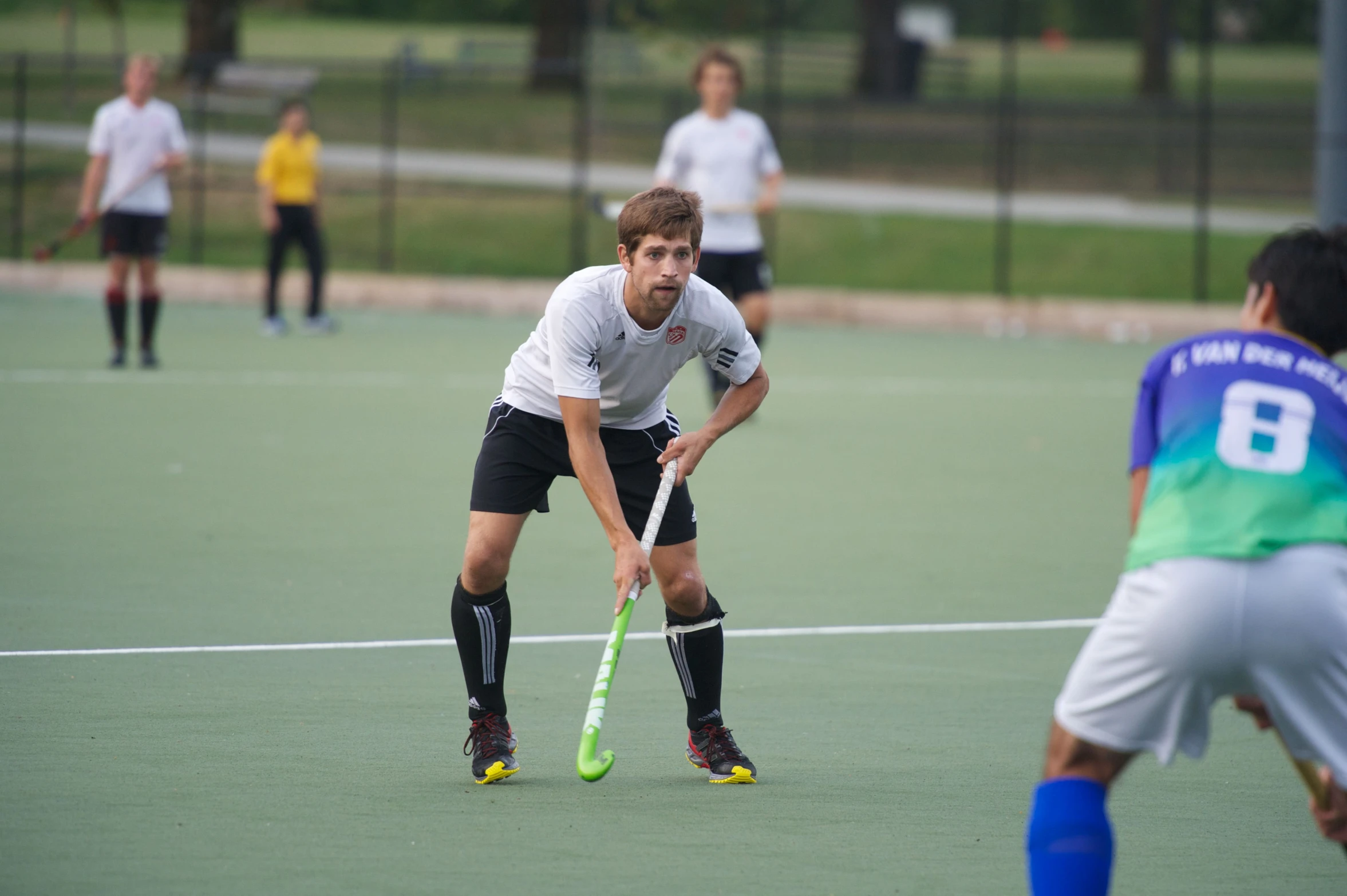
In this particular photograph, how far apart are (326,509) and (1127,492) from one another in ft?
14.0

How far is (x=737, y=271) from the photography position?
11867 millimetres

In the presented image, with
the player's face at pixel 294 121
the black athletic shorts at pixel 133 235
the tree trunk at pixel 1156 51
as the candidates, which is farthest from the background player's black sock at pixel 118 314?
the tree trunk at pixel 1156 51

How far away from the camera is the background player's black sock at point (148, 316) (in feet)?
45.0

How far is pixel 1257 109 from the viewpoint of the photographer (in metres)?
30.4

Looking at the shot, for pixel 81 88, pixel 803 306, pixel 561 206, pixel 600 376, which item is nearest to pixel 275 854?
pixel 600 376

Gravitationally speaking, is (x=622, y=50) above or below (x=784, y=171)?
above

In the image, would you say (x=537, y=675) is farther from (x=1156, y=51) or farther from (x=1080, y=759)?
(x=1156, y=51)

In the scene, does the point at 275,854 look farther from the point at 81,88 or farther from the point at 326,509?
the point at 81,88

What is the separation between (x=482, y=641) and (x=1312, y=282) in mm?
2417

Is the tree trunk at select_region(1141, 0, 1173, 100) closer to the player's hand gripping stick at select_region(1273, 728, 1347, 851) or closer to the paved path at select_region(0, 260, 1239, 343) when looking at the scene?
the paved path at select_region(0, 260, 1239, 343)

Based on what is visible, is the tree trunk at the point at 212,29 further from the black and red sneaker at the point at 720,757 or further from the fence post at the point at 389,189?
the black and red sneaker at the point at 720,757

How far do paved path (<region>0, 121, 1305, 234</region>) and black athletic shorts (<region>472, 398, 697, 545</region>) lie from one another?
2078cm

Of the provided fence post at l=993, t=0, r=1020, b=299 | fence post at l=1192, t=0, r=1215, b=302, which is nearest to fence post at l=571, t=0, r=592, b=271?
fence post at l=993, t=0, r=1020, b=299

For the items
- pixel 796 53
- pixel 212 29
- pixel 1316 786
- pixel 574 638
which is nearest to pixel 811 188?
pixel 796 53
